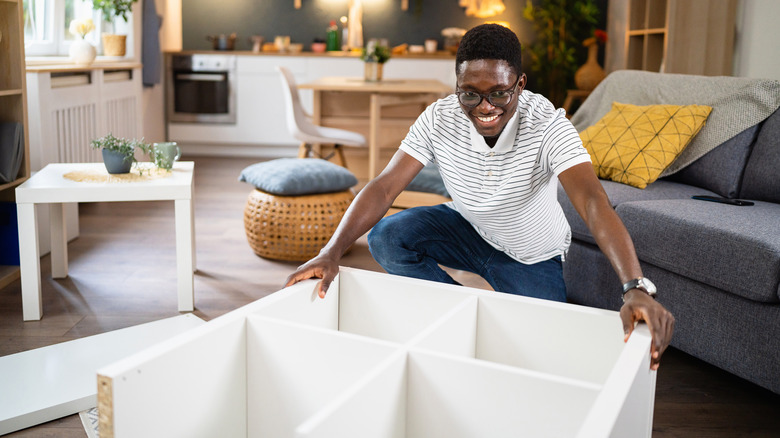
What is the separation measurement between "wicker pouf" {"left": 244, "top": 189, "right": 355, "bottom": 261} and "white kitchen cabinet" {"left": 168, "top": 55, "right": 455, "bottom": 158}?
369cm

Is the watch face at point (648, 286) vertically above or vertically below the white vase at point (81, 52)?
below

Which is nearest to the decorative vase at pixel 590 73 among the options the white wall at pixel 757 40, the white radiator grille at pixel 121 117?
the white wall at pixel 757 40

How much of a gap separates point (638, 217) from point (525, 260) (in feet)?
1.80

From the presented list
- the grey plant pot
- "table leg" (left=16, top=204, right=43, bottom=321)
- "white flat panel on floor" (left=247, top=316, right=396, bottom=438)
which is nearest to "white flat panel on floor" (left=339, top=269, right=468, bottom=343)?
"white flat panel on floor" (left=247, top=316, right=396, bottom=438)

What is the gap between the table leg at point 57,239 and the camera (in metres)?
2.93

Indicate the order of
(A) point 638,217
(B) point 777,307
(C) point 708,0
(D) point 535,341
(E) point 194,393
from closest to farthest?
(E) point 194,393
(D) point 535,341
(B) point 777,307
(A) point 638,217
(C) point 708,0

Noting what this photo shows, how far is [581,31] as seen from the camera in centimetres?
720

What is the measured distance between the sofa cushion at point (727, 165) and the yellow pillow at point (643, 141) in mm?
115

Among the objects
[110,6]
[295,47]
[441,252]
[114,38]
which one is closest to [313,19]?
[295,47]

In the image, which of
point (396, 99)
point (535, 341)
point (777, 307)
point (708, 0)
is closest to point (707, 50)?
point (708, 0)

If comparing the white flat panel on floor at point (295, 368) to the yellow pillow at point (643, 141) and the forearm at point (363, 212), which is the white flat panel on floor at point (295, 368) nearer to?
the forearm at point (363, 212)

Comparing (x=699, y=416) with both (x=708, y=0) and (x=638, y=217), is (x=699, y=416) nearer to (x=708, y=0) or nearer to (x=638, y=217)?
(x=638, y=217)

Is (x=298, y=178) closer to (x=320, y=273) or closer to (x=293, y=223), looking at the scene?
(x=293, y=223)

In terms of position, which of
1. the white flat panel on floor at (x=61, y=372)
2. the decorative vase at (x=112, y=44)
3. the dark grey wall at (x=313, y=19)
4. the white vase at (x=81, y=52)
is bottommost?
the white flat panel on floor at (x=61, y=372)
